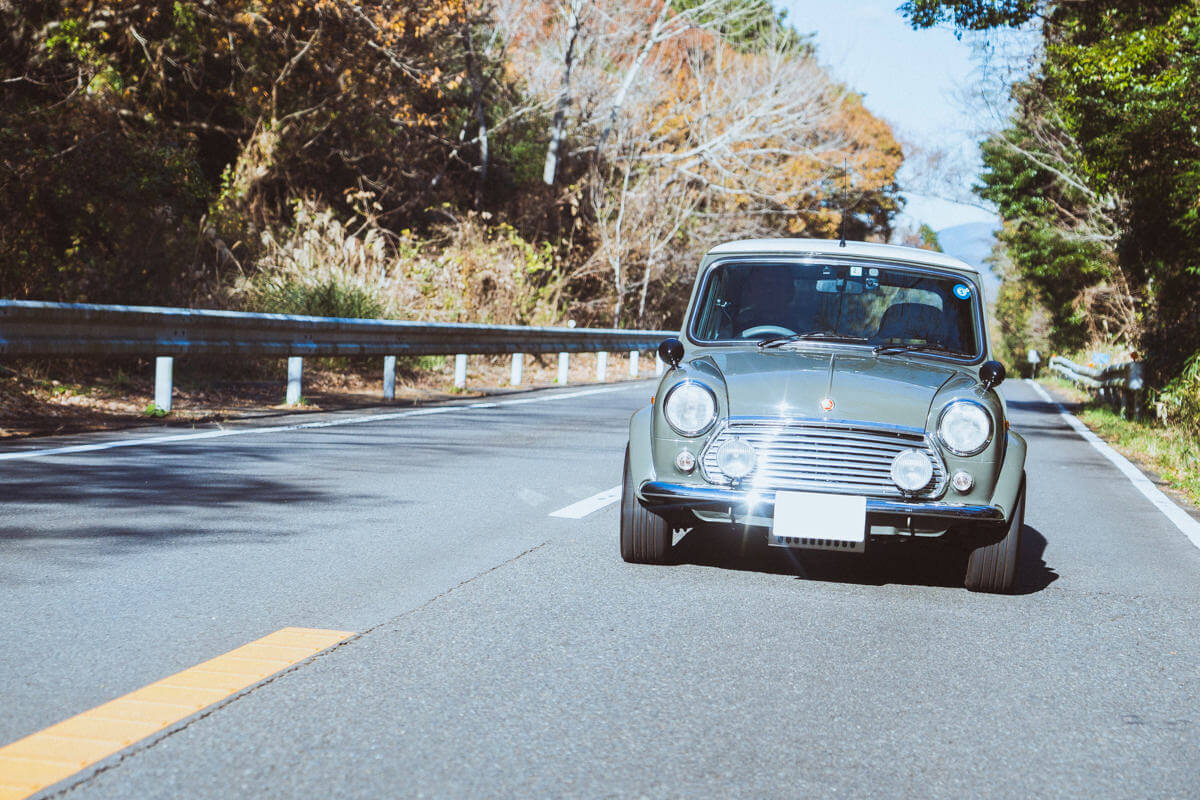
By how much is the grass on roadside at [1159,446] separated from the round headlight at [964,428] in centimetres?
512

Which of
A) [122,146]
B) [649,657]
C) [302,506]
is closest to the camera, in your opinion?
[649,657]

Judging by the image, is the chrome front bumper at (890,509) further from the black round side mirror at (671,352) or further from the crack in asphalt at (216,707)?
the crack in asphalt at (216,707)

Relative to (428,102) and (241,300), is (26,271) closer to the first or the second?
(241,300)

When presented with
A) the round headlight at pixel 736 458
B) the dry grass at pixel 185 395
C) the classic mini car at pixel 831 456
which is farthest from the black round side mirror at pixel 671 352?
the dry grass at pixel 185 395

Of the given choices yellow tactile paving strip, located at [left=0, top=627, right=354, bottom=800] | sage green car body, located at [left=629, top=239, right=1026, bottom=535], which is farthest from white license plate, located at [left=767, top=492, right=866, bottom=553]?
yellow tactile paving strip, located at [left=0, top=627, right=354, bottom=800]

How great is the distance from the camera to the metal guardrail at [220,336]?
1005 cm

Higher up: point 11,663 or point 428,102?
point 428,102

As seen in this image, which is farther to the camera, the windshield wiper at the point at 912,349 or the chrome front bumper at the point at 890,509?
the windshield wiper at the point at 912,349

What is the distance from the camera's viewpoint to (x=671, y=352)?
637cm

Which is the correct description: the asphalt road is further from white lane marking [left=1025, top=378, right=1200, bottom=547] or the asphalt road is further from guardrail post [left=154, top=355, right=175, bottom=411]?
guardrail post [left=154, top=355, right=175, bottom=411]

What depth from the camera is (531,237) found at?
104 feet

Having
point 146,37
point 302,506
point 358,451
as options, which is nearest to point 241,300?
point 146,37

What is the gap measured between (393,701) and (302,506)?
358 centimetres

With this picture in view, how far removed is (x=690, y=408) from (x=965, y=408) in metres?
1.18
